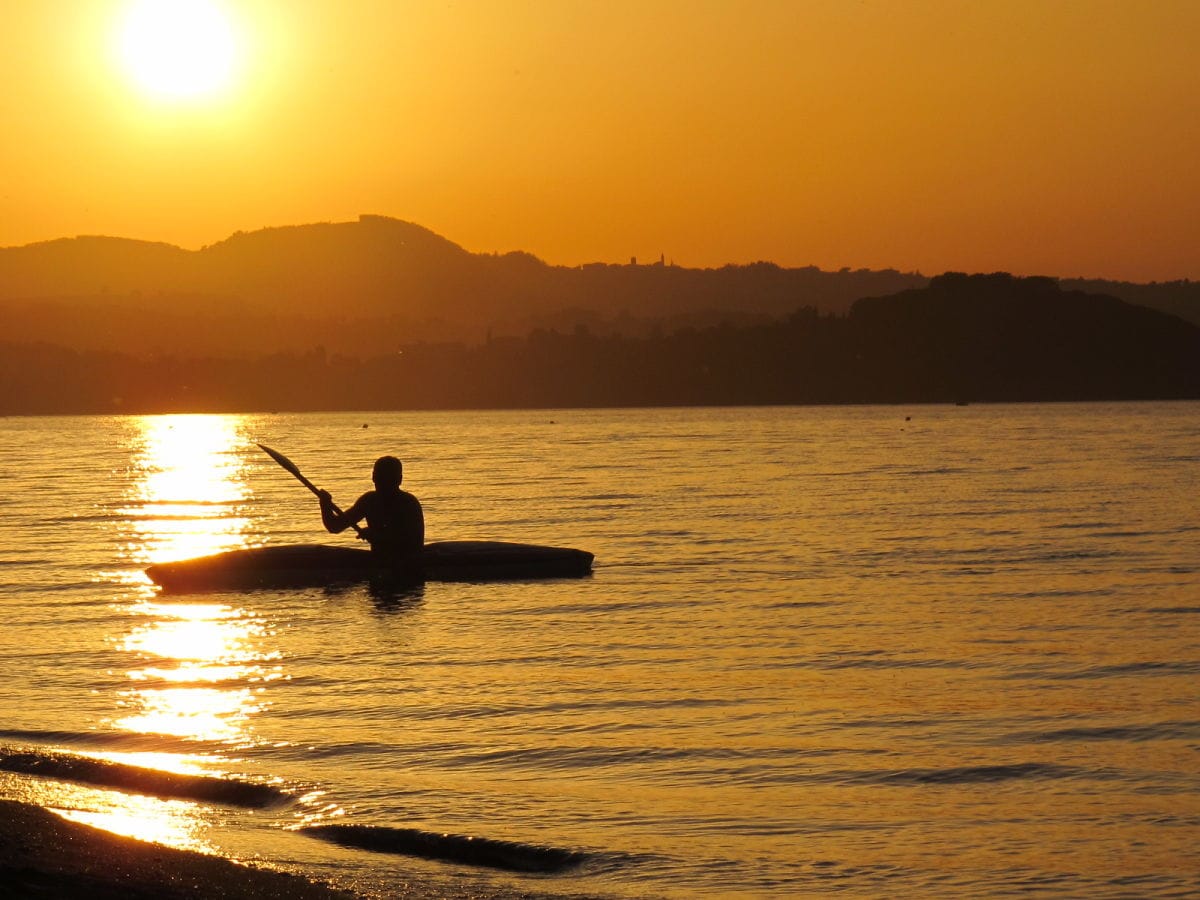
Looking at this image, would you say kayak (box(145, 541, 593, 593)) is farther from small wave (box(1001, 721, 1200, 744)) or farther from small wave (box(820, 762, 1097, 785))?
small wave (box(820, 762, 1097, 785))

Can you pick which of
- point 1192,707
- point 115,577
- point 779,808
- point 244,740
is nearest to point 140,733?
point 244,740

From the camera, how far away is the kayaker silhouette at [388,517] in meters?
24.0

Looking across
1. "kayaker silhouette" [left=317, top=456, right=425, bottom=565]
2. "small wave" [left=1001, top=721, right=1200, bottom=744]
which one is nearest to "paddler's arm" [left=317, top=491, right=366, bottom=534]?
"kayaker silhouette" [left=317, top=456, right=425, bottom=565]

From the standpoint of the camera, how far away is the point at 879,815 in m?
11.0

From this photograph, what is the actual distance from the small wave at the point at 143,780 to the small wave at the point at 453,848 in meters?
1.12

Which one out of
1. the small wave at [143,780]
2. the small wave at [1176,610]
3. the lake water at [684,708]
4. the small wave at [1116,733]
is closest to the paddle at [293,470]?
the lake water at [684,708]

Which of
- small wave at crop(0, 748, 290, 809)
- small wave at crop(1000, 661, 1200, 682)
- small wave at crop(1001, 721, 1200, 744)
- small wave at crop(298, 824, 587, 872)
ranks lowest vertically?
small wave at crop(1000, 661, 1200, 682)

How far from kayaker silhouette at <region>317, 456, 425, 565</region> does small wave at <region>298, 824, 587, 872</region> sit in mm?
13735

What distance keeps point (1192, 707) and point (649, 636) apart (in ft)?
23.5

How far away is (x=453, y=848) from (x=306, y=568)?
1570cm

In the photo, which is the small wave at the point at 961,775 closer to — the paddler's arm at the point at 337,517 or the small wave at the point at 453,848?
the small wave at the point at 453,848

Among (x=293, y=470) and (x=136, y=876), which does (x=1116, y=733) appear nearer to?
(x=136, y=876)

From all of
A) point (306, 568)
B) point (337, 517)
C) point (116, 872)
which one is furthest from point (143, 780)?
point (306, 568)

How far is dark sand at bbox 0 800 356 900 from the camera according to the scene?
8148mm
